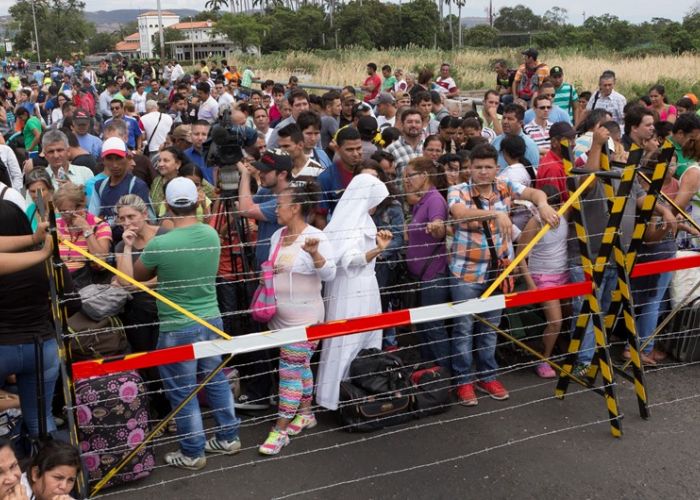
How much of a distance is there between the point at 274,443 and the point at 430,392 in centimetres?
120

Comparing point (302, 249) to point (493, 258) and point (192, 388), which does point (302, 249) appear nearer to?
point (192, 388)

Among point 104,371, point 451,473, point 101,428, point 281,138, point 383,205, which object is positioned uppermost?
point 281,138

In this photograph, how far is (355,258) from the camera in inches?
209

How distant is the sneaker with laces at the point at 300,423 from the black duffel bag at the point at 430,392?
725 mm

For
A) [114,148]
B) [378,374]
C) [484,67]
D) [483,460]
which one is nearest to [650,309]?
[483,460]

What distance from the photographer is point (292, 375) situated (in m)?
5.18

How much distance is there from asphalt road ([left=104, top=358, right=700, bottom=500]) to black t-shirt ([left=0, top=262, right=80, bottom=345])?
1130 mm

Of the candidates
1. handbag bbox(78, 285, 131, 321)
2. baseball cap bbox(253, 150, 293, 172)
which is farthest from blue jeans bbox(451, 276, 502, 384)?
handbag bbox(78, 285, 131, 321)

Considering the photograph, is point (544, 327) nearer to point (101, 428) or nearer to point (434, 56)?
point (101, 428)

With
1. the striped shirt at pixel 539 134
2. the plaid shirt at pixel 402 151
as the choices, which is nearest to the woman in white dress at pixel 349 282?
the plaid shirt at pixel 402 151

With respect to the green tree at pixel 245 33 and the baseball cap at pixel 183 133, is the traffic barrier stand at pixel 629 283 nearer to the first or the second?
the baseball cap at pixel 183 133

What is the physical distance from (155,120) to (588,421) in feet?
25.9

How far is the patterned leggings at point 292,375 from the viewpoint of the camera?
16.9 ft

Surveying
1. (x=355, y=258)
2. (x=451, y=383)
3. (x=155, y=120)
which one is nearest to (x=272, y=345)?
(x=355, y=258)
